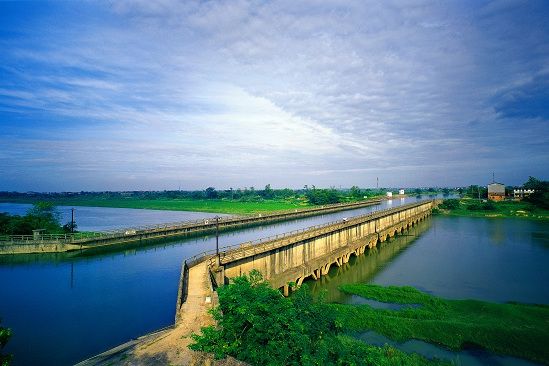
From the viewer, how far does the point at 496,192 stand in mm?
166000

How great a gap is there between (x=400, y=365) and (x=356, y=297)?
15.7 m

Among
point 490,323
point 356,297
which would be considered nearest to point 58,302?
point 356,297

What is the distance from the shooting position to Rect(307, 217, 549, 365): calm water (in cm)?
3456

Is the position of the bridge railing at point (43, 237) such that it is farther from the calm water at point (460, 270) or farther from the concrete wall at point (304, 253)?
the calm water at point (460, 270)

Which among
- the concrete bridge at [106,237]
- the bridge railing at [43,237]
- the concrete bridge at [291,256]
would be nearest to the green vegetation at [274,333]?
the concrete bridge at [291,256]

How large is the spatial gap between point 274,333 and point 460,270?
4355cm

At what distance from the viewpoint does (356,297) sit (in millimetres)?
36281

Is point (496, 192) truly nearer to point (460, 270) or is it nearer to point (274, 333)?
point (460, 270)

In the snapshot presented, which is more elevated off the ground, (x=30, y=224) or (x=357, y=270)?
(x=30, y=224)

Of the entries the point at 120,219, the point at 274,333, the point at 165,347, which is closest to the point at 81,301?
the point at 165,347

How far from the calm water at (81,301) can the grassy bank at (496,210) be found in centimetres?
11550

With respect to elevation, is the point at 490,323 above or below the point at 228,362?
below

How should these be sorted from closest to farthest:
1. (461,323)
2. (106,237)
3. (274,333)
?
(274,333) < (461,323) < (106,237)

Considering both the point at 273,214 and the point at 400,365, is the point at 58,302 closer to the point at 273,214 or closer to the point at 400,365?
the point at 400,365
